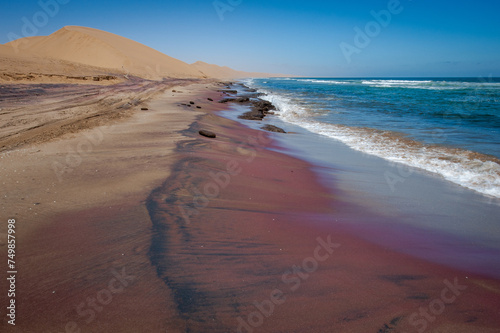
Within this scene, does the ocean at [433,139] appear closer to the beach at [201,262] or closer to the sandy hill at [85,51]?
the beach at [201,262]

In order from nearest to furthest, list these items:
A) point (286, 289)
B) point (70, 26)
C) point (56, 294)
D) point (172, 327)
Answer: point (172, 327)
point (56, 294)
point (286, 289)
point (70, 26)

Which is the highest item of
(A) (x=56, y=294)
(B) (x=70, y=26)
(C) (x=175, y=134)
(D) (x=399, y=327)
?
(B) (x=70, y=26)

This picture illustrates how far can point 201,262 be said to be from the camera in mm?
2391

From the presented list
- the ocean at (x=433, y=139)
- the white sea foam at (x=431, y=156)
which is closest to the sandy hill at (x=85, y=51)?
the ocean at (x=433, y=139)

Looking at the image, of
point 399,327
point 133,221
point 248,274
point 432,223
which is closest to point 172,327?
point 248,274

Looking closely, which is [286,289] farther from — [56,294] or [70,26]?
[70,26]

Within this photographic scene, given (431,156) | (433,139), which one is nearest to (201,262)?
(431,156)

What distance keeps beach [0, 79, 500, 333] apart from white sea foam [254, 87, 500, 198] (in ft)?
10.7

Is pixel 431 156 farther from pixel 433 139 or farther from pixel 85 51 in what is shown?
pixel 85 51

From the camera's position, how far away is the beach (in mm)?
1891

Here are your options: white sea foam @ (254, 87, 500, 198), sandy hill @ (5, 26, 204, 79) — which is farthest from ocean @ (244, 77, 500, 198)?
sandy hill @ (5, 26, 204, 79)

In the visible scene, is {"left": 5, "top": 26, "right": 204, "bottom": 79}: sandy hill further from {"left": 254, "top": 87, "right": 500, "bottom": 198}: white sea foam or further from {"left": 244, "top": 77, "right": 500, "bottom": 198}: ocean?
{"left": 254, "top": 87, "right": 500, "bottom": 198}: white sea foam

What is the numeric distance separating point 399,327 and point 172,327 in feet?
5.39

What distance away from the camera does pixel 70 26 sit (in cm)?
6988
